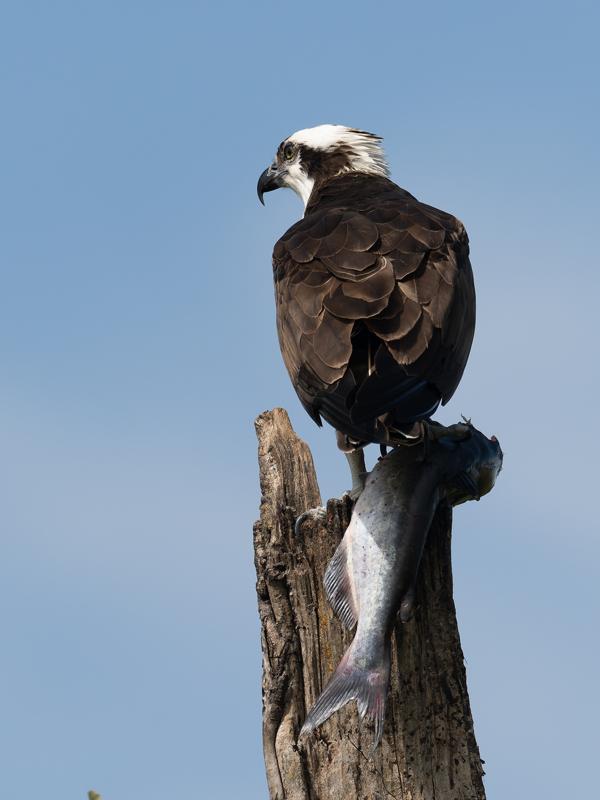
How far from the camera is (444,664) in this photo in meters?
5.43

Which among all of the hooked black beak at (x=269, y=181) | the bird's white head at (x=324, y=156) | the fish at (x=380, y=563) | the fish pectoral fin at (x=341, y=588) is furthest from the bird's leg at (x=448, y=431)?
the hooked black beak at (x=269, y=181)

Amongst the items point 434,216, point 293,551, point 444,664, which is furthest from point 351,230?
point 444,664

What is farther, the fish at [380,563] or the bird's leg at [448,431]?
the bird's leg at [448,431]

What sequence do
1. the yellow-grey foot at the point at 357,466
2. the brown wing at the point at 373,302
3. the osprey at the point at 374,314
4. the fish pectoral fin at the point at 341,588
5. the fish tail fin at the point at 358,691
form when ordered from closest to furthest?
1. the fish tail fin at the point at 358,691
2. the fish pectoral fin at the point at 341,588
3. the osprey at the point at 374,314
4. the brown wing at the point at 373,302
5. the yellow-grey foot at the point at 357,466

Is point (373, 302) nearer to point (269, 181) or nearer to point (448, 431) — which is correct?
point (448, 431)

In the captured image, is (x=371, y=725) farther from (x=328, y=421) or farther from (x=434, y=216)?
(x=434, y=216)

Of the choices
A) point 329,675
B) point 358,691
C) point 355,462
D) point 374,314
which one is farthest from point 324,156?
point 358,691

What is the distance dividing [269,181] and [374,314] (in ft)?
14.9

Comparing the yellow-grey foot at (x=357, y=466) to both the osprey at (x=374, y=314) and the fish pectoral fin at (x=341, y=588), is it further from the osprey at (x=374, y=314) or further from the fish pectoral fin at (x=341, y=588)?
the fish pectoral fin at (x=341, y=588)

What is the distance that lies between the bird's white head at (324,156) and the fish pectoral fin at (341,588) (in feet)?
15.5

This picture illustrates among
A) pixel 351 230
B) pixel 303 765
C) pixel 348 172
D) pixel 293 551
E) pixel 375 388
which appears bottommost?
pixel 303 765

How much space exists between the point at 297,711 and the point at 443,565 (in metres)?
0.97

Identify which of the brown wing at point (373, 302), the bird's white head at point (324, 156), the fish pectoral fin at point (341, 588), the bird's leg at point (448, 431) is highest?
the bird's white head at point (324, 156)

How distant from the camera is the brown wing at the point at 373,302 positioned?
598 cm
